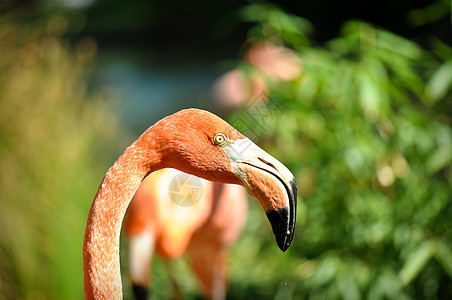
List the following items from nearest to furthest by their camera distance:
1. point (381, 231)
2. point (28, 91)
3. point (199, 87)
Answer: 1. point (381, 231)
2. point (28, 91)
3. point (199, 87)

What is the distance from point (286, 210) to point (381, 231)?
4.27 feet

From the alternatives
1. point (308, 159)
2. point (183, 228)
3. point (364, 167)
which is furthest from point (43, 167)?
point (364, 167)

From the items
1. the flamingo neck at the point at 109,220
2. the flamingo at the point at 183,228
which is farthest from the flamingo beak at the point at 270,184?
the flamingo at the point at 183,228

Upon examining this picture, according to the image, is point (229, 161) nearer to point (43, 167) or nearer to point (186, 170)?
point (186, 170)

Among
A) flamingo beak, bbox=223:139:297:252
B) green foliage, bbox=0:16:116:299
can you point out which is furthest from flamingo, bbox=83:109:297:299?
green foliage, bbox=0:16:116:299

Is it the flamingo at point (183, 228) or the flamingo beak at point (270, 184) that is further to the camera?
the flamingo at point (183, 228)

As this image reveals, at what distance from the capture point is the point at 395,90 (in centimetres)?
207

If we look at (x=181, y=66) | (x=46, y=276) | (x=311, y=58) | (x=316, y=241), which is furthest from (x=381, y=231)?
(x=181, y=66)

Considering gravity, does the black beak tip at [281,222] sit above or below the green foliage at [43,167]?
above

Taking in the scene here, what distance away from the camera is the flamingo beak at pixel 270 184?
0.83 metres

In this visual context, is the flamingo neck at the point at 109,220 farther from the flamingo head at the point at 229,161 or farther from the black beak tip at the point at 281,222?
the black beak tip at the point at 281,222

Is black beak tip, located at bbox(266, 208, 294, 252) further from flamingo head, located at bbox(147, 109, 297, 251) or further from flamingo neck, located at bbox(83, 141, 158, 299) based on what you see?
flamingo neck, located at bbox(83, 141, 158, 299)

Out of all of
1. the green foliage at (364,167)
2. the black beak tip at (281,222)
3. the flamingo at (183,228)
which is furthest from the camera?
the green foliage at (364,167)

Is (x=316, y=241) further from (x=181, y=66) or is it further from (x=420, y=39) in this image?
(x=181, y=66)
